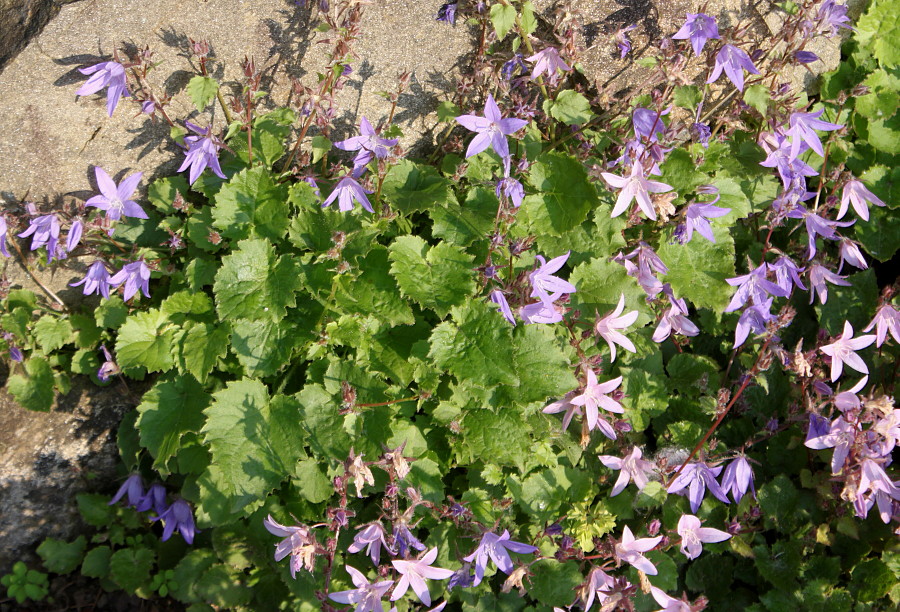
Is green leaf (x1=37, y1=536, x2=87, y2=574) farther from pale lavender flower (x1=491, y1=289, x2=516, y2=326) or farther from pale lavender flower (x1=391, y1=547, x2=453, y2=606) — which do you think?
pale lavender flower (x1=491, y1=289, x2=516, y2=326)

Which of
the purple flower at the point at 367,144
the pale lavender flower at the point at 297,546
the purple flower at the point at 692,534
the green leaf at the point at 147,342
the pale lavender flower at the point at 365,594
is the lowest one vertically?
the purple flower at the point at 692,534

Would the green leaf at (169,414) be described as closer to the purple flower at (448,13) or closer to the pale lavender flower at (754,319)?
→ the purple flower at (448,13)

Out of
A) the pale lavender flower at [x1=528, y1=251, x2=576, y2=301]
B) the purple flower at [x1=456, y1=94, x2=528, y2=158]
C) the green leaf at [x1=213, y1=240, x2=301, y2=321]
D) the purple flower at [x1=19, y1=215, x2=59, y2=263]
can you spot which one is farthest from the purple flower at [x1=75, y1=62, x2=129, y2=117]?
the pale lavender flower at [x1=528, y1=251, x2=576, y2=301]

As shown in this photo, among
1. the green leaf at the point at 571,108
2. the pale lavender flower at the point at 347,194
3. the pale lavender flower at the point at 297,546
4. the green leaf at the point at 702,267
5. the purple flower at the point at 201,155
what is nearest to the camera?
the pale lavender flower at the point at 297,546

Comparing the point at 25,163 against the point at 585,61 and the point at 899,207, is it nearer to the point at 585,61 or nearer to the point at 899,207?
the point at 585,61

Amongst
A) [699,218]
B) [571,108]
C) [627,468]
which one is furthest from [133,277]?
[699,218]

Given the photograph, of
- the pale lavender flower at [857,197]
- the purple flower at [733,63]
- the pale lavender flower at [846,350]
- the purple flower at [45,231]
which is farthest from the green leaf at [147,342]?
the pale lavender flower at [857,197]
